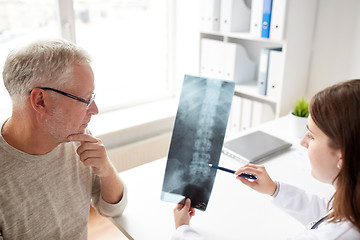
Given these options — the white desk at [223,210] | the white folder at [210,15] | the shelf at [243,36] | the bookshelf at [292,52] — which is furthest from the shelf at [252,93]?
the white desk at [223,210]

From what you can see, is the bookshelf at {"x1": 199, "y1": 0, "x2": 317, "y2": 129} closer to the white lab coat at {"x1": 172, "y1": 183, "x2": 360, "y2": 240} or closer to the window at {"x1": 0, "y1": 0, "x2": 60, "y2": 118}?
the white lab coat at {"x1": 172, "y1": 183, "x2": 360, "y2": 240}

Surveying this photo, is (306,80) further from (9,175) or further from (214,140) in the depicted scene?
(9,175)

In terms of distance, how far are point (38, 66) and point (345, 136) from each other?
855 mm

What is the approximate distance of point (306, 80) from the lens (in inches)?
89.6

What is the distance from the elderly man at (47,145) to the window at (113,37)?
60.9 inches

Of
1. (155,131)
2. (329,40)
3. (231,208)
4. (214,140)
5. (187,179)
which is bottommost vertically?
(155,131)

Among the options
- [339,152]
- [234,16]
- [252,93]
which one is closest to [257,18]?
[234,16]

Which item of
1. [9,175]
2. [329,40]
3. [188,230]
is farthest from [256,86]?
[9,175]

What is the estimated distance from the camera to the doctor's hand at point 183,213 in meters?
1.07

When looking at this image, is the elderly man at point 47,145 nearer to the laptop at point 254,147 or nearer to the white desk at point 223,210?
the white desk at point 223,210

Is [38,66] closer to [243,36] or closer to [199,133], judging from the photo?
[199,133]

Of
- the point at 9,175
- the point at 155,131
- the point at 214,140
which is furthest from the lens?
the point at 155,131

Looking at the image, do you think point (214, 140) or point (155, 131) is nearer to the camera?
point (214, 140)

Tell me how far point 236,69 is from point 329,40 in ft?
2.08
